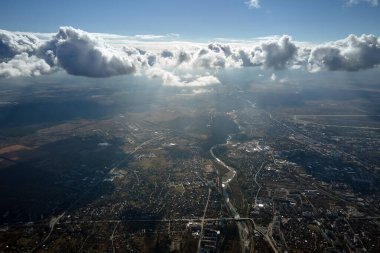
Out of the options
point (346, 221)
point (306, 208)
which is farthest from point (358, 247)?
point (306, 208)

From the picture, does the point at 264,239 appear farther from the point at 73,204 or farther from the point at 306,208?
the point at 73,204

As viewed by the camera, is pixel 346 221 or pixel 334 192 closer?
pixel 346 221

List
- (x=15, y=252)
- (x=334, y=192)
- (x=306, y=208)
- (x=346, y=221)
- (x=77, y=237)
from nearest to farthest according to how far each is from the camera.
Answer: (x=15, y=252)
(x=77, y=237)
(x=346, y=221)
(x=306, y=208)
(x=334, y=192)

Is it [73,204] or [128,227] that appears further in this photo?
[73,204]

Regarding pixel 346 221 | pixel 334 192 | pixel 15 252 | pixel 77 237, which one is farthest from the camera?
pixel 334 192

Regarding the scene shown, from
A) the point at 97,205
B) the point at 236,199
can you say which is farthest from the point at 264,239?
the point at 97,205

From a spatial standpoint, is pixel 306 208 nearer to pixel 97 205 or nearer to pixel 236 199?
pixel 236 199

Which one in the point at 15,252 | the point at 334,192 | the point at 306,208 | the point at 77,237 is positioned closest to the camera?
the point at 15,252

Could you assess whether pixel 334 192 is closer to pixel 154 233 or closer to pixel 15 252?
pixel 154 233
